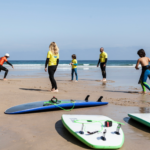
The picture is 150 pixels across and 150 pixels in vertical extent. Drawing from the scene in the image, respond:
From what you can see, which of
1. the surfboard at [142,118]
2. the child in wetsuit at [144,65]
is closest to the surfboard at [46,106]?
the surfboard at [142,118]

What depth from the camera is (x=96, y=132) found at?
9.74 feet

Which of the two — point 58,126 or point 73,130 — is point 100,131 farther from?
point 58,126

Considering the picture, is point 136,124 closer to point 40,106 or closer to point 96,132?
point 96,132

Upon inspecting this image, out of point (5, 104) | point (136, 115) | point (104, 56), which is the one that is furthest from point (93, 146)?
point (104, 56)

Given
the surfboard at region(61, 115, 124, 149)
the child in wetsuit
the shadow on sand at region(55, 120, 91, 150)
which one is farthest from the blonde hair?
the surfboard at region(61, 115, 124, 149)

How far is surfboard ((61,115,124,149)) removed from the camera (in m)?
2.69

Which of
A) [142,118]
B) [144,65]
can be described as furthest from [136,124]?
[144,65]

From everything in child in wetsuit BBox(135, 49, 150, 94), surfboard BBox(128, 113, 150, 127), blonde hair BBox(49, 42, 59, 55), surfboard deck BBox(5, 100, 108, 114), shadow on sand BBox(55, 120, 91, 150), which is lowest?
shadow on sand BBox(55, 120, 91, 150)

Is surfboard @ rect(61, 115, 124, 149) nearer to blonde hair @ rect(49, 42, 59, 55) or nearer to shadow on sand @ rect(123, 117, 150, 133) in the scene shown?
shadow on sand @ rect(123, 117, 150, 133)

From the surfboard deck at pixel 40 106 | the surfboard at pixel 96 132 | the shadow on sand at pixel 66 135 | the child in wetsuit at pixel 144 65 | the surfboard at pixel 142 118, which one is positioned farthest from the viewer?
the child in wetsuit at pixel 144 65

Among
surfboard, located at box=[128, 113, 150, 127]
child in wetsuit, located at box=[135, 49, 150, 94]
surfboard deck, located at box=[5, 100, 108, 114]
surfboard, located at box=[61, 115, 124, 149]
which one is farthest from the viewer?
child in wetsuit, located at box=[135, 49, 150, 94]

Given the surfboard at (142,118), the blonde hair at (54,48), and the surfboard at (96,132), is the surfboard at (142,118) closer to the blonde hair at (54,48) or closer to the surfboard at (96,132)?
the surfboard at (96,132)

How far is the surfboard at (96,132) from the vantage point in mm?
2691

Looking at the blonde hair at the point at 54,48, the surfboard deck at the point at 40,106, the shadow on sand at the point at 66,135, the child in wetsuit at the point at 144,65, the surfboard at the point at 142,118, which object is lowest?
the shadow on sand at the point at 66,135
